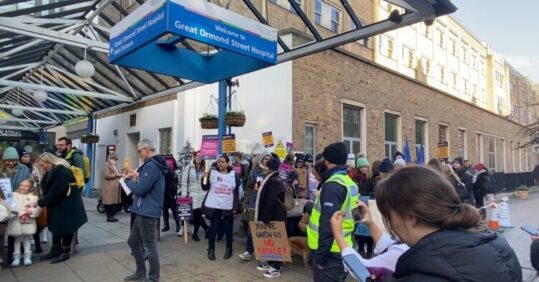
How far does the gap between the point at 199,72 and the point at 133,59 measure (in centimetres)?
163

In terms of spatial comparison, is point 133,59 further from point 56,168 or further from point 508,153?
point 508,153

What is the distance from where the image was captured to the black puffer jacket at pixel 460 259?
1.18 metres

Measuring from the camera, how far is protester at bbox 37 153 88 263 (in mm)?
5703

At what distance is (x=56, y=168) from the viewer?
5770 millimetres

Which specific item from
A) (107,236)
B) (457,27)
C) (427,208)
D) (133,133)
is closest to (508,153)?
(457,27)

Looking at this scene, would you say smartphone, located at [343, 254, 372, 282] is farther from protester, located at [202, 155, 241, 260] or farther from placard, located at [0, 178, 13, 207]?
placard, located at [0, 178, 13, 207]

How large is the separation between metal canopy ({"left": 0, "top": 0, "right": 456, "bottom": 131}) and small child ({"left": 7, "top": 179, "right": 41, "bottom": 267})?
3.78 metres

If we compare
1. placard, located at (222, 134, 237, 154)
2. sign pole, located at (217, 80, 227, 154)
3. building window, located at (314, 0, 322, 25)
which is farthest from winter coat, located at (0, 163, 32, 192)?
building window, located at (314, 0, 322, 25)

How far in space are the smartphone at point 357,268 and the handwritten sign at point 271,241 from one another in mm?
3526

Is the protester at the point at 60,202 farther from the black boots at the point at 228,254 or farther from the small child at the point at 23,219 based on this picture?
the black boots at the point at 228,254

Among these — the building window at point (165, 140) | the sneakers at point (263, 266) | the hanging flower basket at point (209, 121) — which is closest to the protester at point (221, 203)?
the sneakers at point (263, 266)

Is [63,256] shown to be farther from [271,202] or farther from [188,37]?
[188,37]

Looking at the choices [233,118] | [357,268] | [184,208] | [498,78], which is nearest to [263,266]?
[184,208]

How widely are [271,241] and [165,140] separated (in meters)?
8.29
